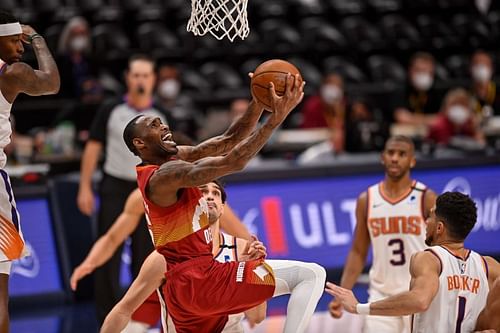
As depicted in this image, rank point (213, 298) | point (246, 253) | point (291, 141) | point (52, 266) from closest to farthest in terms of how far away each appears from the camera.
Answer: point (213, 298) < point (246, 253) < point (52, 266) < point (291, 141)

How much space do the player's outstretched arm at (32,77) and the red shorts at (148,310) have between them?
55.6 inches

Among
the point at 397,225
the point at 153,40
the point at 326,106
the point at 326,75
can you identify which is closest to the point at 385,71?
the point at 326,75

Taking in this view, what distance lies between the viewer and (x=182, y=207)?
5.59 m

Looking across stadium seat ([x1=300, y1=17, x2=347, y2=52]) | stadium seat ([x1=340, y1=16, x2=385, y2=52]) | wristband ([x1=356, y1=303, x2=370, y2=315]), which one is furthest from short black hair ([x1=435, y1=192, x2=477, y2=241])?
stadium seat ([x1=340, y1=16, x2=385, y2=52])

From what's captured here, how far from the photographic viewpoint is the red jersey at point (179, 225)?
5.56m

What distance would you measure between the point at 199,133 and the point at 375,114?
7.37 feet

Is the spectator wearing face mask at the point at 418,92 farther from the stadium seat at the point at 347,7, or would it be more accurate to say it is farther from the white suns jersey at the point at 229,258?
the white suns jersey at the point at 229,258

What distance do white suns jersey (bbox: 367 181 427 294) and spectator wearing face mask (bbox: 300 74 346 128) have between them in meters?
5.21

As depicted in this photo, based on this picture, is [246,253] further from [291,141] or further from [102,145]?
[291,141]

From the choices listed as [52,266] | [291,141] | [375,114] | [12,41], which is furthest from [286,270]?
[375,114]

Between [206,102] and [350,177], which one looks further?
[206,102]

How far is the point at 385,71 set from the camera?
14812 millimetres

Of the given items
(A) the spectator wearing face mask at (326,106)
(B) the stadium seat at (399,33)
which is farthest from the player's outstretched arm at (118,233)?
(B) the stadium seat at (399,33)

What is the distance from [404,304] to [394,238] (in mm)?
1715
